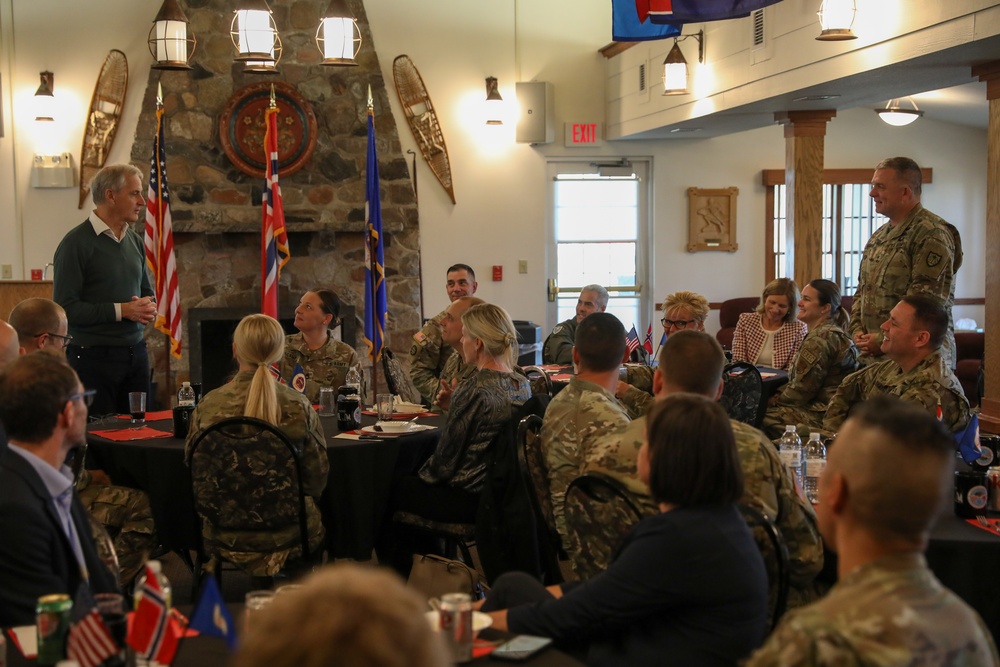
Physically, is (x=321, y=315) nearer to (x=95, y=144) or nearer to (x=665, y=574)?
(x=665, y=574)

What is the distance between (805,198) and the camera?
8102mm

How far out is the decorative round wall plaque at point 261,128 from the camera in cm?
891

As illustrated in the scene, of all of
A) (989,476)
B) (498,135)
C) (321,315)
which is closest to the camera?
(989,476)

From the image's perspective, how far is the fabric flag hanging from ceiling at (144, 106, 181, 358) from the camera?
6.80 m

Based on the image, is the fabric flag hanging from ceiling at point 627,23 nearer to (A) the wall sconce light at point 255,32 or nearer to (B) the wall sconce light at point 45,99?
→ (A) the wall sconce light at point 255,32

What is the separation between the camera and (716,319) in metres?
10.2

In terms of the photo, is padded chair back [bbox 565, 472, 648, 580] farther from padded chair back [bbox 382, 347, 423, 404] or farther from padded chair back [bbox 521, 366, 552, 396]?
padded chair back [bbox 382, 347, 423, 404]

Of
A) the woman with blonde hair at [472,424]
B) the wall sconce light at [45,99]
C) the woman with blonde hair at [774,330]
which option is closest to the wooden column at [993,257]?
the woman with blonde hair at [774,330]

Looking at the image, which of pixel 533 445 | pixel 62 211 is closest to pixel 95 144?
pixel 62 211

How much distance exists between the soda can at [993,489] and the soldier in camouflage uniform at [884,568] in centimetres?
136

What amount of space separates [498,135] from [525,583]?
7.55m

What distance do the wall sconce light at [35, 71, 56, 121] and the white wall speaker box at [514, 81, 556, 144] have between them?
12.9ft

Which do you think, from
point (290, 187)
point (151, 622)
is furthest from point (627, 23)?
point (151, 622)

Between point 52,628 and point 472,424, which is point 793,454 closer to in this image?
point 472,424
